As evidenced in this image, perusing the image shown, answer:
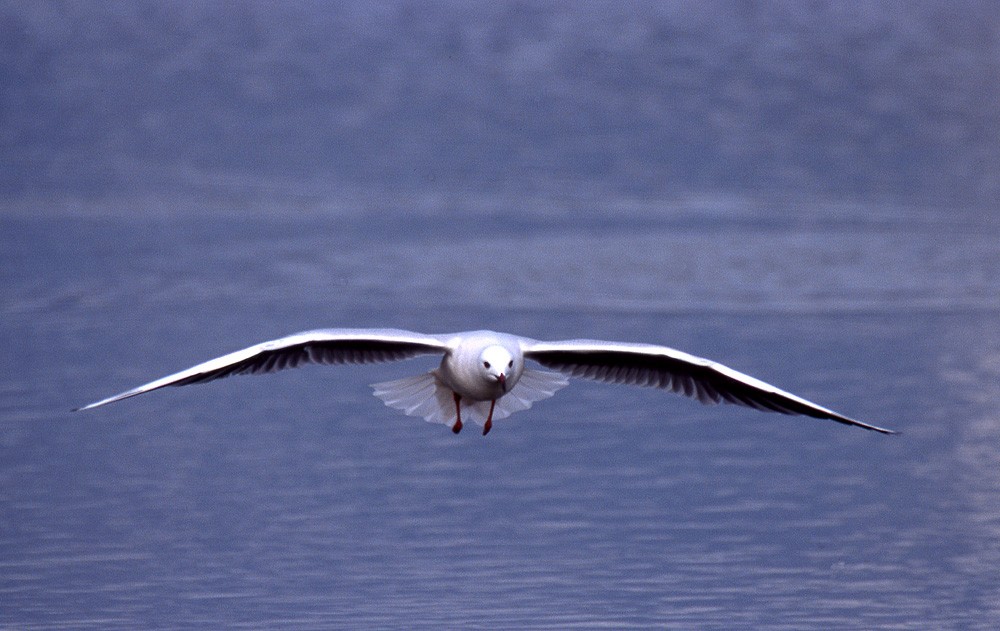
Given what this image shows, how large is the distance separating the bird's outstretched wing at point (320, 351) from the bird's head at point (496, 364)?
1.43 ft

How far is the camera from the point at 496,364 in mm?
10172

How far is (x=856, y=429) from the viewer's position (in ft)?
44.4

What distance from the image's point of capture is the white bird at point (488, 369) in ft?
33.6

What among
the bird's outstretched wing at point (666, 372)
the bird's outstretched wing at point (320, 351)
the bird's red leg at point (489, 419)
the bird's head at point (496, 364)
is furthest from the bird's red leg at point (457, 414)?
the bird's head at point (496, 364)

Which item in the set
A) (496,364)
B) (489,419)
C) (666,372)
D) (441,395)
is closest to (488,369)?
(496,364)

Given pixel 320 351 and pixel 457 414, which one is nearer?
pixel 320 351

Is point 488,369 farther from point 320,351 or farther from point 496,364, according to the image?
point 320,351

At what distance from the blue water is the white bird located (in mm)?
→ 797

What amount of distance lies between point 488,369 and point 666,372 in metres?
1.21

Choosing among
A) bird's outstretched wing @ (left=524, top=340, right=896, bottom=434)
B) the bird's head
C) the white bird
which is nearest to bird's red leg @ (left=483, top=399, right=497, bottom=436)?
the white bird

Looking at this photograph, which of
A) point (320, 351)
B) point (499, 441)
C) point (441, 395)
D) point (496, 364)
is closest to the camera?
point (496, 364)

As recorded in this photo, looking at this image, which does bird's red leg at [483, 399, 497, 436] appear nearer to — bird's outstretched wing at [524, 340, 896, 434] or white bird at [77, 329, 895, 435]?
white bird at [77, 329, 895, 435]

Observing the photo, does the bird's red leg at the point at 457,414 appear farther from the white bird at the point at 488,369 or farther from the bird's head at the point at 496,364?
the bird's head at the point at 496,364

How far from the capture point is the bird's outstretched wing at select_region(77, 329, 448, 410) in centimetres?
1012
